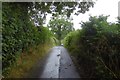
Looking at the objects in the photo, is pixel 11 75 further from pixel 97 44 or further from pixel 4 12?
pixel 97 44

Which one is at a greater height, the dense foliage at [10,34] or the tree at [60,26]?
the tree at [60,26]

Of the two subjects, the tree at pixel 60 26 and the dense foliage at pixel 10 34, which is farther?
the tree at pixel 60 26

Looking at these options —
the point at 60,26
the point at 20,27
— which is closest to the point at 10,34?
the point at 20,27

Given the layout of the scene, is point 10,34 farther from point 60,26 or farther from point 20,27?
point 60,26

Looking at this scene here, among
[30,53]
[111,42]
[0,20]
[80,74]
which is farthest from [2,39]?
[30,53]

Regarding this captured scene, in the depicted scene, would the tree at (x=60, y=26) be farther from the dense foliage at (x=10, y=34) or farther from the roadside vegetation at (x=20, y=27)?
the dense foliage at (x=10, y=34)

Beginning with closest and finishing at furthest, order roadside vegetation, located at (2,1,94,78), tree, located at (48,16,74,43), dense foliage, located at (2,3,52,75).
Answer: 1. dense foliage, located at (2,3,52,75)
2. roadside vegetation, located at (2,1,94,78)
3. tree, located at (48,16,74,43)

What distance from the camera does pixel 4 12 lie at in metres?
8.49

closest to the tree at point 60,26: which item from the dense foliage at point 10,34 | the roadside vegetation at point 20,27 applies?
the roadside vegetation at point 20,27

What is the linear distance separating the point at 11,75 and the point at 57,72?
311cm

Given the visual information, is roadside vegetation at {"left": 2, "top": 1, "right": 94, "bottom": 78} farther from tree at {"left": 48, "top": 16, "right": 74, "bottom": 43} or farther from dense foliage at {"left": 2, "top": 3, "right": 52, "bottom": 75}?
tree at {"left": 48, "top": 16, "right": 74, "bottom": 43}

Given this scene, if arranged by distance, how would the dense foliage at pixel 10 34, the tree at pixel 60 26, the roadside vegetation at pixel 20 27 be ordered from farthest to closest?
1. the tree at pixel 60 26
2. the roadside vegetation at pixel 20 27
3. the dense foliage at pixel 10 34

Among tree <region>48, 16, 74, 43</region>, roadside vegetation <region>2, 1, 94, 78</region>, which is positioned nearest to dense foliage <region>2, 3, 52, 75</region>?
roadside vegetation <region>2, 1, 94, 78</region>

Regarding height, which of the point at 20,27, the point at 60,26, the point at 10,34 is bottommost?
the point at 10,34
